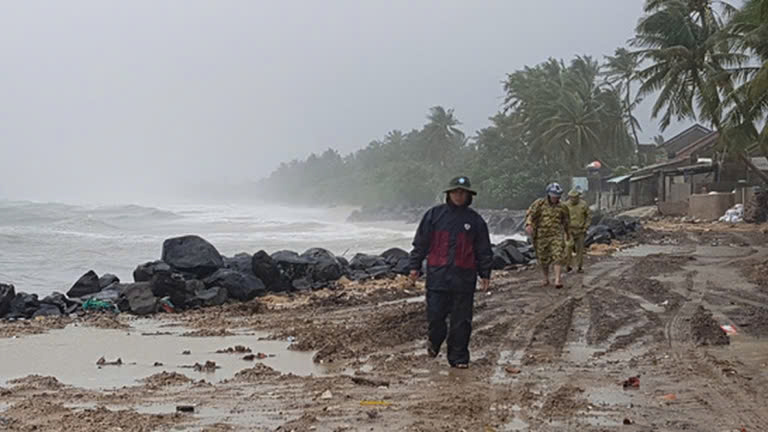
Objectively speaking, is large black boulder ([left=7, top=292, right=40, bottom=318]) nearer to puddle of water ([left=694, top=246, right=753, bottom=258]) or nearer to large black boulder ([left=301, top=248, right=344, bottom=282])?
large black boulder ([left=301, top=248, right=344, bottom=282])

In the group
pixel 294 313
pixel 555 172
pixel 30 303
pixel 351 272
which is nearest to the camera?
pixel 294 313

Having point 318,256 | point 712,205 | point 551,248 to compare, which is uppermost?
point 712,205

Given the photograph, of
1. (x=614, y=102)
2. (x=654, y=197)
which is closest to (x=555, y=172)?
(x=614, y=102)

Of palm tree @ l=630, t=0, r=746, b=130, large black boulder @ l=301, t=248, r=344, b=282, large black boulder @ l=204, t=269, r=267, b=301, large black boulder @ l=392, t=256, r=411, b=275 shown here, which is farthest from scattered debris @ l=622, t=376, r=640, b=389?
palm tree @ l=630, t=0, r=746, b=130

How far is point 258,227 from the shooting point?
4809 cm

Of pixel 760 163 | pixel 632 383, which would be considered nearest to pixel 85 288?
pixel 632 383

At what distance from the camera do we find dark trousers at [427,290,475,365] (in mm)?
6641

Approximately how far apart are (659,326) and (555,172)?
55.5 meters

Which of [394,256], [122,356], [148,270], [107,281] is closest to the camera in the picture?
[122,356]

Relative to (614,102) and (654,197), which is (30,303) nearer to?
(654,197)

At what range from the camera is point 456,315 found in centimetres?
671

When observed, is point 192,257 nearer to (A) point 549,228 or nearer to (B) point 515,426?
(A) point 549,228

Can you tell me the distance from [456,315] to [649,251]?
44.7 ft

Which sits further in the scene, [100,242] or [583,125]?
[583,125]
